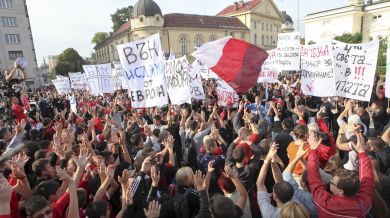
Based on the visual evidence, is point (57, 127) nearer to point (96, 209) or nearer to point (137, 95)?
point (137, 95)

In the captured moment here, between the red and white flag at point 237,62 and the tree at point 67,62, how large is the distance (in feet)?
223

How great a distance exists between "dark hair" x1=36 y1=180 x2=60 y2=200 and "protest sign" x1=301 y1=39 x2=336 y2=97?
6678 millimetres

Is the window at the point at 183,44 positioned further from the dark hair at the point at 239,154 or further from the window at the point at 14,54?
the dark hair at the point at 239,154

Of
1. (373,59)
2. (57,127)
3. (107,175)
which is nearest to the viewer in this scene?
(107,175)

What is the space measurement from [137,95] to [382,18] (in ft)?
202

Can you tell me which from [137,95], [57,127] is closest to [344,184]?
[137,95]

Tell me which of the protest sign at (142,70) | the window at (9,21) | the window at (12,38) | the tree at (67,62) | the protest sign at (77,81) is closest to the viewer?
the protest sign at (142,70)

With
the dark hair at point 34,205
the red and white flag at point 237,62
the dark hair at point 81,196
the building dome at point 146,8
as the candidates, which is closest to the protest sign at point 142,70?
the red and white flag at point 237,62

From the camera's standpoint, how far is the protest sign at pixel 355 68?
5.73m

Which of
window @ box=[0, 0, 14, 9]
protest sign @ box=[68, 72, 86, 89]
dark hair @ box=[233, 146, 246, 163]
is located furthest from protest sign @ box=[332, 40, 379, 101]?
window @ box=[0, 0, 14, 9]

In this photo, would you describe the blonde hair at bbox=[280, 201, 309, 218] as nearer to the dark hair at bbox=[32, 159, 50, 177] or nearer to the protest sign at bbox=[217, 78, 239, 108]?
the dark hair at bbox=[32, 159, 50, 177]

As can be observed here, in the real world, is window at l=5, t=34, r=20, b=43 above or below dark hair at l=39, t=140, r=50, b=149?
above

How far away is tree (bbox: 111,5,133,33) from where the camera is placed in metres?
65.8

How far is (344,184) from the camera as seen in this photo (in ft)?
7.76
